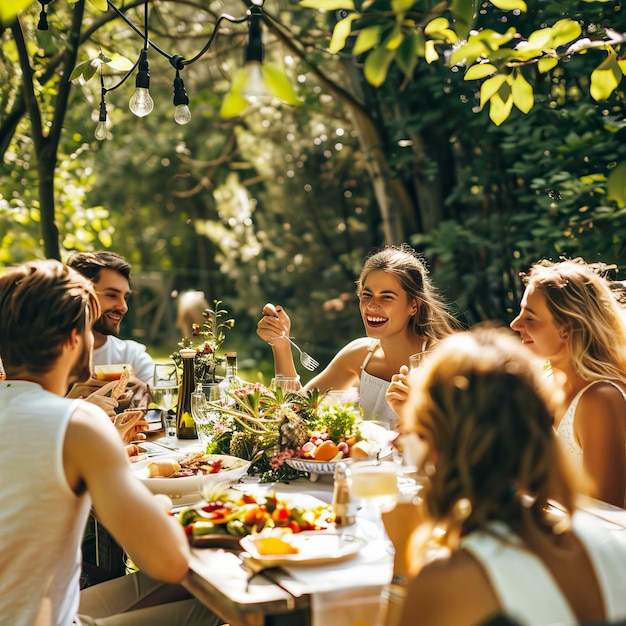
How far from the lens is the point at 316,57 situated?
6.66 m

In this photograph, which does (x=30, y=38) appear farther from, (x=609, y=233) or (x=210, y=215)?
(x=210, y=215)

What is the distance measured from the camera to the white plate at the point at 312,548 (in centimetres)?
180

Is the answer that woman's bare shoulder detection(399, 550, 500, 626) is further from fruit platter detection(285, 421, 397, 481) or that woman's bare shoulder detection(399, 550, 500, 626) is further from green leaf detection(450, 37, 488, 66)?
green leaf detection(450, 37, 488, 66)

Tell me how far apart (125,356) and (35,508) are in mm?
2719

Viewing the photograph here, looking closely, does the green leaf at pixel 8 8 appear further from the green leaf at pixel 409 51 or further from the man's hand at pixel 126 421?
the man's hand at pixel 126 421

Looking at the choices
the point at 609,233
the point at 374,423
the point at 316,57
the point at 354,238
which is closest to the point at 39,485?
the point at 374,423

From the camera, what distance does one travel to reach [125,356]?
14.6ft

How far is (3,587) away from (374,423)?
1480 millimetres

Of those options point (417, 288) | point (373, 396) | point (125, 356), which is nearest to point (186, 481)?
point (373, 396)

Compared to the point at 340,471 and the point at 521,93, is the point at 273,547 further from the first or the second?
the point at 521,93

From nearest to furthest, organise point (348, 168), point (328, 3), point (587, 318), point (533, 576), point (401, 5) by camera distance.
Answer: point (533, 576) < point (401, 5) < point (328, 3) < point (587, 318) < point (348, 168)

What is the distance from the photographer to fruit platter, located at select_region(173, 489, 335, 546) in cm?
201

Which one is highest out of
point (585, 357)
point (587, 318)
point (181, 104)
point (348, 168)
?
point (348, 168)

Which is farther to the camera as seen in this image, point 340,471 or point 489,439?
point 340,471
